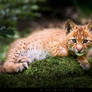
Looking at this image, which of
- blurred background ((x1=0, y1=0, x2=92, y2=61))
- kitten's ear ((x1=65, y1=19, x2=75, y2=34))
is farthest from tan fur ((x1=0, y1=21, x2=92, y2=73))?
blurred background ((x1=0, y1=0, x2=92, y2=61))

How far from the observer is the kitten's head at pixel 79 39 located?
478 cm

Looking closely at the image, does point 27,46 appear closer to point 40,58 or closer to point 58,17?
point 40,58

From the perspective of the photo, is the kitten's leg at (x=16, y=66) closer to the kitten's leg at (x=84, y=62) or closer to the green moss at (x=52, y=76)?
the green moss at (x=52, y=76)

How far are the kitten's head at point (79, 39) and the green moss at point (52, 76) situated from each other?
30 centimetres

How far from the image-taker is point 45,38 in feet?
18.6

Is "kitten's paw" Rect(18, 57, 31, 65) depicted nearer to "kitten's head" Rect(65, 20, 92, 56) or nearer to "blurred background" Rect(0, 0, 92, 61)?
"kitten's head" Rect(65, 20, 92, 56)

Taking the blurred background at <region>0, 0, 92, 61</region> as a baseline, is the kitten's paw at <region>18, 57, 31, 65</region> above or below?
below

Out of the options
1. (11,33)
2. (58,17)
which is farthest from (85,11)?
(11,33)

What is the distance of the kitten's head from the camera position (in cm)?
478

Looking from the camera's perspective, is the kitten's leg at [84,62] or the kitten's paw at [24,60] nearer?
the kitten's leg at [84,62]

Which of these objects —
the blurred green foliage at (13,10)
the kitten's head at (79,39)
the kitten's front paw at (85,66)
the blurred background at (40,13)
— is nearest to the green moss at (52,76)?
the kitten's front paw at (85,66)

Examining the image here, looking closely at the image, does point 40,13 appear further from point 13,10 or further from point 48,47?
point 48,47

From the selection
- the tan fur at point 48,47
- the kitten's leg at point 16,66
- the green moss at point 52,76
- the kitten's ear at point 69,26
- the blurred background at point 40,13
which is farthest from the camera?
the blurred background at point 40,13

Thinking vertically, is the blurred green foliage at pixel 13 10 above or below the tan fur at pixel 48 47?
above
